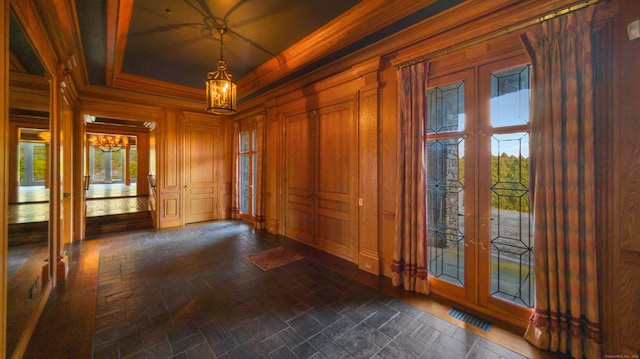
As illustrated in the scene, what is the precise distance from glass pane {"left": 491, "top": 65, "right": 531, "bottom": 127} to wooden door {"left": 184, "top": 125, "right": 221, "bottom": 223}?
6.64 meters

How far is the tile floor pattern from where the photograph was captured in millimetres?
2070

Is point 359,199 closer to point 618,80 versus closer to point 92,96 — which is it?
point 618,80

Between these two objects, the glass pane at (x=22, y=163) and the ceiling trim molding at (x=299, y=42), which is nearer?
the glass pane at (x=22, y=163)

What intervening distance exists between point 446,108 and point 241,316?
10.8ft

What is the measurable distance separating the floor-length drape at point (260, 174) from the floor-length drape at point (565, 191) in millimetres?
4964

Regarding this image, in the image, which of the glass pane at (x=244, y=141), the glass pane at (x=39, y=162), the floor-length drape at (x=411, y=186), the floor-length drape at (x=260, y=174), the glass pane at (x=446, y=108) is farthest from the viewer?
the glass pane at (x=244, y=141)

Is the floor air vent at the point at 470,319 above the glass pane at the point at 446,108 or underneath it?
underneath

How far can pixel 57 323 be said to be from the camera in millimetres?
2412

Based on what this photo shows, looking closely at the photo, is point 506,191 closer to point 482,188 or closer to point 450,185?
point 482,188

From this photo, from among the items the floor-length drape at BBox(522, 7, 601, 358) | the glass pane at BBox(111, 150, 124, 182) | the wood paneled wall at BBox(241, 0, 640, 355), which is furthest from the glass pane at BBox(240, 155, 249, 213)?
the glass pane at BBox(111, 150, 124, 182)

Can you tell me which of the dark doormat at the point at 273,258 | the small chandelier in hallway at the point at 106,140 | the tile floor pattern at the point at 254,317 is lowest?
the tile floor pattern at the point at 254,317

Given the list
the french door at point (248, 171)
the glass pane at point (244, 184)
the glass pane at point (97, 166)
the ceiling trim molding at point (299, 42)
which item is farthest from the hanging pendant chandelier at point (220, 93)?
the glass pane at point (97, 166)

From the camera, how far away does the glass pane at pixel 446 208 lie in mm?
2814

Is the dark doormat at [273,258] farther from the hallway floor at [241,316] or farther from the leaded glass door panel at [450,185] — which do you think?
the leaded glass door panel at [450,185]
